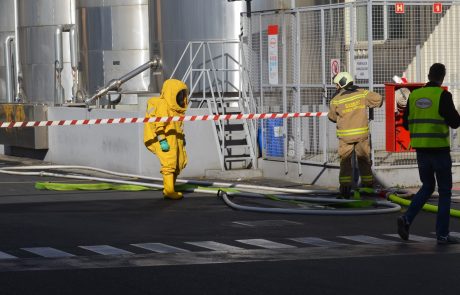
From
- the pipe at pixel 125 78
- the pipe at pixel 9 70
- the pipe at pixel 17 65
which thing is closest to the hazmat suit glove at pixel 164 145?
the pipe at pixel 125 78

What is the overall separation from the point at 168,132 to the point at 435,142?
5.40 meters

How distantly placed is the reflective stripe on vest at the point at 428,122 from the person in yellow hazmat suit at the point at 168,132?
5068mm

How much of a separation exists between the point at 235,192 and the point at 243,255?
5.63m

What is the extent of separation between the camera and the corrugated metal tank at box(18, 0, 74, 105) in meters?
27.1

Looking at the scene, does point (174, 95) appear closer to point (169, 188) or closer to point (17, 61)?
point (169, 188)

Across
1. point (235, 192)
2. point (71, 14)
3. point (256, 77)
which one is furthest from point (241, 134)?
point (71, 14)

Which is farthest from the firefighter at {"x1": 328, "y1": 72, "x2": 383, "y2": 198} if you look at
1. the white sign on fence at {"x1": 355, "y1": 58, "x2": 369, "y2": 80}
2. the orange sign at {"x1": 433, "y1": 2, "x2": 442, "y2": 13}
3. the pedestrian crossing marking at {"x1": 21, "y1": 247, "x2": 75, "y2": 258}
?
the pedestrian crossing marking at {"x1": 21, "y1": 247, "x2": 75, "y2": 258}

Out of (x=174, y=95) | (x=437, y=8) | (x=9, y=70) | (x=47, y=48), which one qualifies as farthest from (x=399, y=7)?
(x=9, y=70)

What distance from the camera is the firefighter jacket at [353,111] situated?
15.5 meters

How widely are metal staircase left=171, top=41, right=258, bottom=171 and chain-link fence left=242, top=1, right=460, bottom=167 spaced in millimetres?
823

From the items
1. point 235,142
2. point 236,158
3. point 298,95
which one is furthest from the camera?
point 235,142

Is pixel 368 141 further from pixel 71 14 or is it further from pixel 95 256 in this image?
pixel 71 14

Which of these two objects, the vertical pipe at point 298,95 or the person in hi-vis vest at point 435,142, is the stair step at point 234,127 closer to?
the vertical pipe at point 298,95

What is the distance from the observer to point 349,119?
15.6 metres
